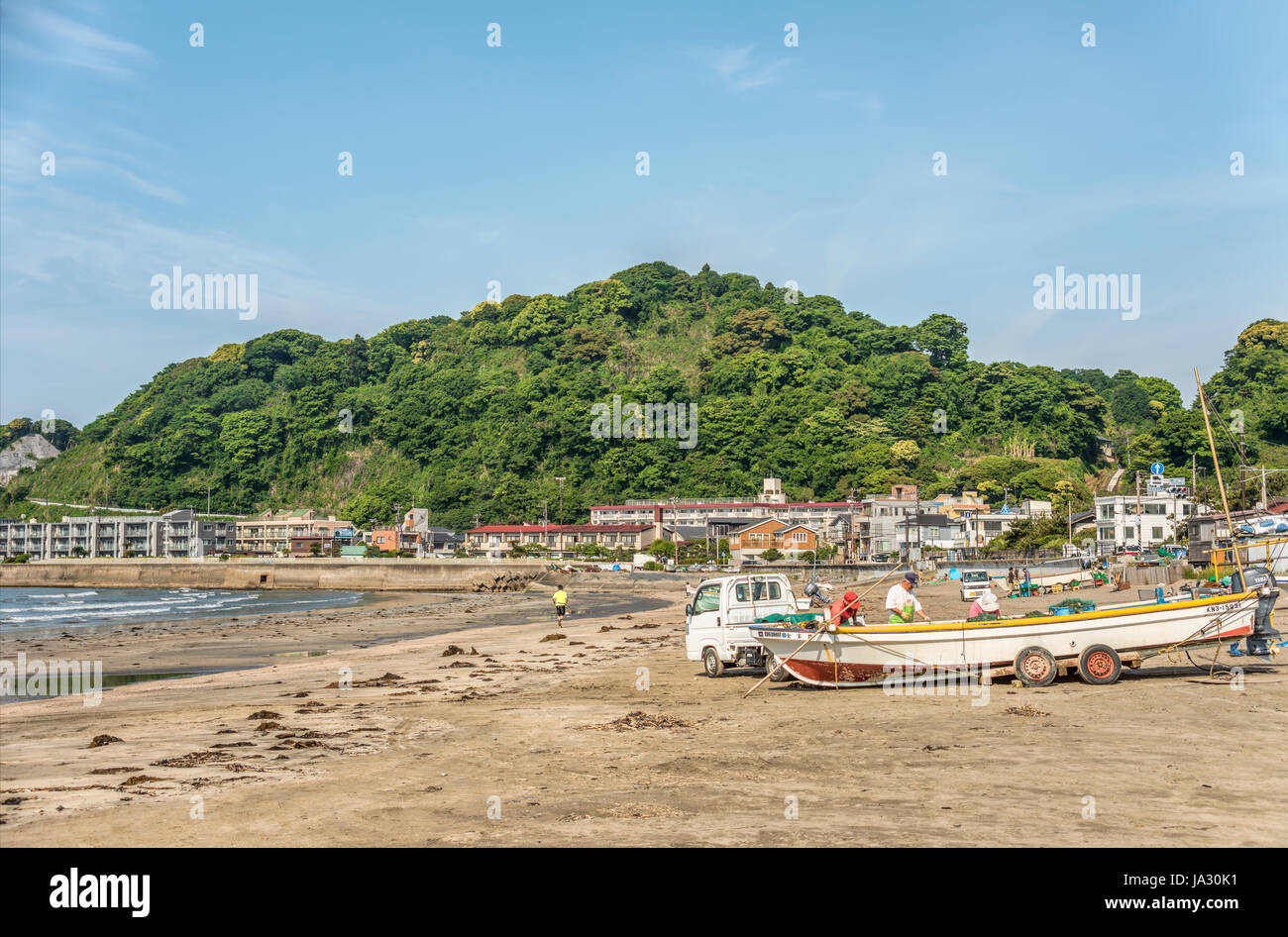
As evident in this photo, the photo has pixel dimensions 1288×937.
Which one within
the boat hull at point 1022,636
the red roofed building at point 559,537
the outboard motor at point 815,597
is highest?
the outboard motor at point 815,597

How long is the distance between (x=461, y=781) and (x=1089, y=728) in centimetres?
846

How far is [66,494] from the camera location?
17462 centimetres

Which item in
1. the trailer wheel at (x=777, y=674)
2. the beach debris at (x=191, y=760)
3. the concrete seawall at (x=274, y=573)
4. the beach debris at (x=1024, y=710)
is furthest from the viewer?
the concrete seawall at (x=274, y=573)

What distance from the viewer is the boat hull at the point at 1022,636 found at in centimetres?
1588

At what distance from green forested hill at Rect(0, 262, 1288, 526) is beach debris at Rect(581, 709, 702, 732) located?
118880 millimetres

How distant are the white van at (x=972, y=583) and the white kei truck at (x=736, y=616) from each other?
84.6ft

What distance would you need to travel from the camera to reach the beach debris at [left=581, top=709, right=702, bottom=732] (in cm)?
1352

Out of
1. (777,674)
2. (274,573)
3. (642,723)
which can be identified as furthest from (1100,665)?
(274,573)

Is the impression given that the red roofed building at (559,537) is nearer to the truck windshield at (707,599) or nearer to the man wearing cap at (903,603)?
the truck windshield at (707,599)

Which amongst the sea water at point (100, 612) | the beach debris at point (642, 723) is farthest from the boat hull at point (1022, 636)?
the sea water at point (100, 612)

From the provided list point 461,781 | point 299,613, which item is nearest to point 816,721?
point 461,781

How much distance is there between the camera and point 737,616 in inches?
768

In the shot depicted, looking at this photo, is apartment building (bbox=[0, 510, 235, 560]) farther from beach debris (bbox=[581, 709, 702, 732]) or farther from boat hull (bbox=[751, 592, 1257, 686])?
boat hull (bbox=[751, 592, 1257, 686])

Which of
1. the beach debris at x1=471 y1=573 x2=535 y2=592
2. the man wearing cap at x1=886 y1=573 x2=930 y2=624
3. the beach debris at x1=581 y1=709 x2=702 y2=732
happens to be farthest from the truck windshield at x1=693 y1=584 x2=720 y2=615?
the beach debris at x1=471 y1=573 x2=535 y2=592
